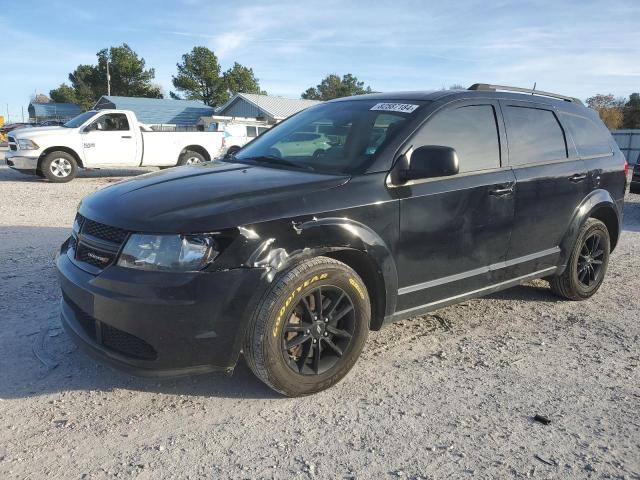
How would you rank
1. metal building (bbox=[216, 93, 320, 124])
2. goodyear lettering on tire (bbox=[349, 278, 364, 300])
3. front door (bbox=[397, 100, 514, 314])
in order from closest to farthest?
goodyear lettering on tire (bbox=[349, 278, 364, 300]), front door (bbox=[397, 100, 514, 314]), metal building (bbox=[216, 93, 320, 124])

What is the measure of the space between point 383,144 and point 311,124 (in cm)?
89

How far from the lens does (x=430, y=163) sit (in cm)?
326

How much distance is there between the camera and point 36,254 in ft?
19.5

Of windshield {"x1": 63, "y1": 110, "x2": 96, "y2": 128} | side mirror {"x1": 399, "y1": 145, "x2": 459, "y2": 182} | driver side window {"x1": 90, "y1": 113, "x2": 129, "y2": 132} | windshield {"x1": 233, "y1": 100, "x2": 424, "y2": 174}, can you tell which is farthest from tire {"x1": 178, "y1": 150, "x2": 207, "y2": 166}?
side mirror {"x1": 399, "y1": 145, "x2": 459, "y2": 182}

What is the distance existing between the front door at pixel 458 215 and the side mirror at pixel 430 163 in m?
0.11

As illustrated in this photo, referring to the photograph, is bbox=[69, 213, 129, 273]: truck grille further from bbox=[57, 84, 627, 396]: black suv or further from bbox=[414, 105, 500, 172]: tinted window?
bbox=[414, 105, 500, 172]: tinted window

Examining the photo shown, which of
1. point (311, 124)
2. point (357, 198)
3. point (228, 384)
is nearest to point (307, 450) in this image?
point (228, 384)

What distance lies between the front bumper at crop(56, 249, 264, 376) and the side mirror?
1192mm

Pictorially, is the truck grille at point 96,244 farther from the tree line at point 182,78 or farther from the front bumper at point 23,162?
the tree line at point 182,78

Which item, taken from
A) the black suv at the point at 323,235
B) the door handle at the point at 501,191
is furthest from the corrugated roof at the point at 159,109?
the door handle at the point at 501,191

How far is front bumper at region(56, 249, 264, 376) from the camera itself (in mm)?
2648

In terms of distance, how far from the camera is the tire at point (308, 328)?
2832 millimetres

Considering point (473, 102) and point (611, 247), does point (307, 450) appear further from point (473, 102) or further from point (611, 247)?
point (611, 247)

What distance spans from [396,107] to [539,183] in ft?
4.40
